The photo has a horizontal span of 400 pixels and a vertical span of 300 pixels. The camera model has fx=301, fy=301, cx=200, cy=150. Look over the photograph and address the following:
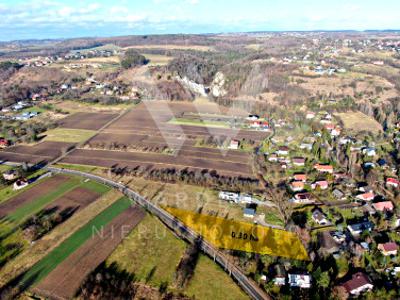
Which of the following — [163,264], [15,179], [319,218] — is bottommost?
[163,264]

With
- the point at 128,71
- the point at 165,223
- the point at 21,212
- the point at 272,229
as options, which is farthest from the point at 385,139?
the point at 128,71

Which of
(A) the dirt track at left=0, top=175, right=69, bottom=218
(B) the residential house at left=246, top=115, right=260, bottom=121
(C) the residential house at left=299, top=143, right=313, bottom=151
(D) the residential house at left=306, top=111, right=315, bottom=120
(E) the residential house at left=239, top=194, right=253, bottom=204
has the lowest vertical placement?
(E) the residential house at left=239, top=194, right=253, bottom=204

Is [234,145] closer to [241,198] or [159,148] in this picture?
[159,148]

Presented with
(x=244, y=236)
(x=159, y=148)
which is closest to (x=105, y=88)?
(x=159, y=148)

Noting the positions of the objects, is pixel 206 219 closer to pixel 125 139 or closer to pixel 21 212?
pixel 21 212

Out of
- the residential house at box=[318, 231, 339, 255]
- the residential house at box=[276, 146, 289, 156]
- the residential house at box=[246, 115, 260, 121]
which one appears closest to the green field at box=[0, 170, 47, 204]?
the residential house at box=[318, 231, 339, 255]

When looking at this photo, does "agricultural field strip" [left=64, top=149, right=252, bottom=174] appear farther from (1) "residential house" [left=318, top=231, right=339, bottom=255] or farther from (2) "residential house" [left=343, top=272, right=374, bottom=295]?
(2) "residential house" [left=343, top=272, right=374, bottom=295]
